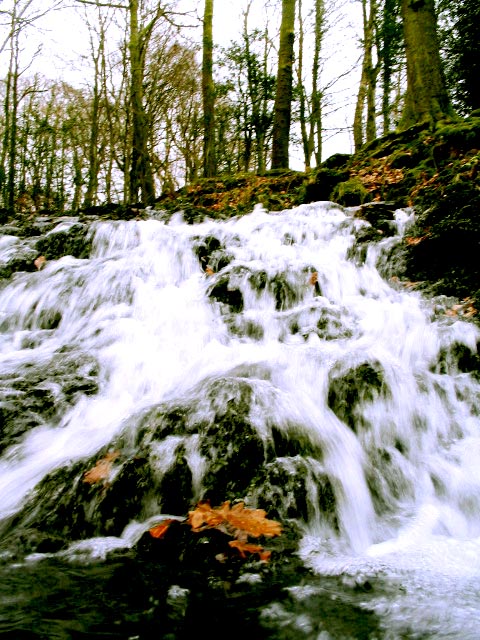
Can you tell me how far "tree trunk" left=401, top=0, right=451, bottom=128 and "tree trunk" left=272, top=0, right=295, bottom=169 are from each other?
288cm

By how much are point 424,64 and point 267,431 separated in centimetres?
748

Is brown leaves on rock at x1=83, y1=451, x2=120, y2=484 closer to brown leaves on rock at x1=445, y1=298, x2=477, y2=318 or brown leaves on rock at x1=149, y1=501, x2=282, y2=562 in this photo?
brown leaves on rock at x1=149, y1=501, x2=282, y2=562

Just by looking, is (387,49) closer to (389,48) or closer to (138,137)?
(389,48)

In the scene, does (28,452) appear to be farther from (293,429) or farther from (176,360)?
(293,429)

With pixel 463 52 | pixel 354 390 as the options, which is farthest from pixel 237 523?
pixel 463 52

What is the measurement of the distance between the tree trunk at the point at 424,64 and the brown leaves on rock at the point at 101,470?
731cm

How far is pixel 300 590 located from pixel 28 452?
1804mm

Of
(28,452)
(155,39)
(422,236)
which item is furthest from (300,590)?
(155,39)

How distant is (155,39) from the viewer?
54.9 ft

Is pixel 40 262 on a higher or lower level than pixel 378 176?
lower

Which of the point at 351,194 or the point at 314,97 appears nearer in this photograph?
the point at 351,194

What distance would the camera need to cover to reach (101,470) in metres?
2.35

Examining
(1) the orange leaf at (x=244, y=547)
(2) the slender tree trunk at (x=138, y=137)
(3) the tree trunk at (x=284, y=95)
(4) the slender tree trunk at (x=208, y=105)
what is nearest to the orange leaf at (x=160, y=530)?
(1) the orange leaf at (x=244, y=547)

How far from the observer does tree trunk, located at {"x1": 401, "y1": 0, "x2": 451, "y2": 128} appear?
739cm
